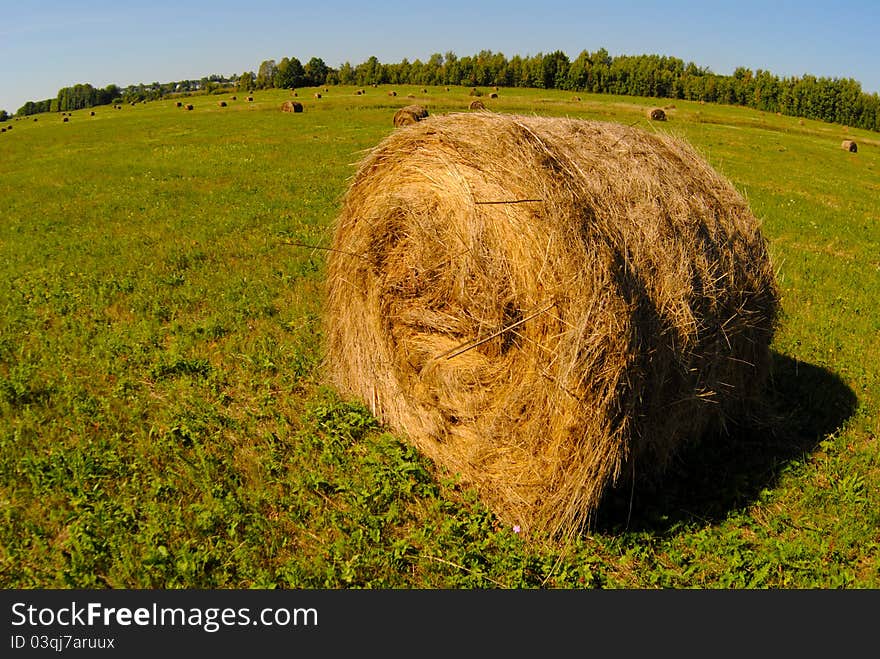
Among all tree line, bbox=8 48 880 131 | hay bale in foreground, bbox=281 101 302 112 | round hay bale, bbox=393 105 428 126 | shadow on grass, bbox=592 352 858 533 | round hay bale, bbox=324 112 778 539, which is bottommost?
shadow on grass, bbox=592 352 858 533

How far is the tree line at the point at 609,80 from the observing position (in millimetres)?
70500

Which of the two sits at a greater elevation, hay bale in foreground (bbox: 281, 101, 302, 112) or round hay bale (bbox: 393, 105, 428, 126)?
hay bale in foreground (bbox: 281, 101, 302, 112)

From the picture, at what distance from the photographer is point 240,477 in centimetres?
546

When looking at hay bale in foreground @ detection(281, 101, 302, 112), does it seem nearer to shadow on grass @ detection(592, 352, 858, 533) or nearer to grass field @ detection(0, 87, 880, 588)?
grass field @ detection(0, 87, 880, 588)

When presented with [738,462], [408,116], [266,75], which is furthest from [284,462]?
[266,75]

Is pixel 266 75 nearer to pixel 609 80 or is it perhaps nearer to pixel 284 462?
pixel 609 80

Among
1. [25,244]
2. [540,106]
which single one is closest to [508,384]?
[25,244]

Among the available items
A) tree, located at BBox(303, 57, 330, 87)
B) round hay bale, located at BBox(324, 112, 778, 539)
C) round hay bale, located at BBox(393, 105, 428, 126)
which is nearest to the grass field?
round hay bale, located at BBox(324, 112, 778, 539)

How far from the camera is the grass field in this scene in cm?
461

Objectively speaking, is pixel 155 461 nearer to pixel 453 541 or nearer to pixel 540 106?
pixel 453 541

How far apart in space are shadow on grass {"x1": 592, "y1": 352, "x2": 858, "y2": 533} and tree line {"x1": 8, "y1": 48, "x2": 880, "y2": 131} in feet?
254

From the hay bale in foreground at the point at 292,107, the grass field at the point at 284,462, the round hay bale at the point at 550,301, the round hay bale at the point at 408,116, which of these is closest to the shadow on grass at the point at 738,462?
the grass field at the point at 284,462

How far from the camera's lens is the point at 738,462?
6062 mm

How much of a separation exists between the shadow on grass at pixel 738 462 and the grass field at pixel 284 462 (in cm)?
3
